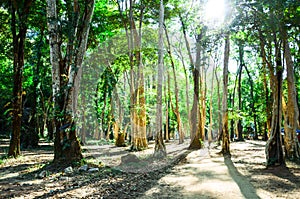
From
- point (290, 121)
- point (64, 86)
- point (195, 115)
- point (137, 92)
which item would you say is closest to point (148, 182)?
point (64, 86)

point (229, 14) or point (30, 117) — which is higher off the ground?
point (229, 14)

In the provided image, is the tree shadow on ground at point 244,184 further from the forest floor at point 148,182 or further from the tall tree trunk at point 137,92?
the tall tree trunk at point 137,92

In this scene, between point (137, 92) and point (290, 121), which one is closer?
point (290, 121)

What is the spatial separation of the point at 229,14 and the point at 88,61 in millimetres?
18923

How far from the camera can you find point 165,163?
38.9 ft

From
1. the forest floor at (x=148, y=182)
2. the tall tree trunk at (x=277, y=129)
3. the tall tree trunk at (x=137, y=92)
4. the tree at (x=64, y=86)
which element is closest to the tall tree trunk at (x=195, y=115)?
the tall tree trunk at (x=137, y=92)

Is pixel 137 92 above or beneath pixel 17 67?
beneath


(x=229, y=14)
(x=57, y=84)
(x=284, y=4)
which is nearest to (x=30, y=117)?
(x=57, y=84)

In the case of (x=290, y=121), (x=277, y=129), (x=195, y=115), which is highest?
(x=195, y=115)

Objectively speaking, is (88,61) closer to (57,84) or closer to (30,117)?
(30,117)

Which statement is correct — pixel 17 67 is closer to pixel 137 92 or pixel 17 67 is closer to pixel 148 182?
pixel 137 92

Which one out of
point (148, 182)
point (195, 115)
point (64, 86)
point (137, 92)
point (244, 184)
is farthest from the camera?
point (195, 115)

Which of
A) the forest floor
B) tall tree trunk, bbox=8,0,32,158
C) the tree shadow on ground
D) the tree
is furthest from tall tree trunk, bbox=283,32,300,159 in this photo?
tall tree trunk, bbox=8,0,32,158

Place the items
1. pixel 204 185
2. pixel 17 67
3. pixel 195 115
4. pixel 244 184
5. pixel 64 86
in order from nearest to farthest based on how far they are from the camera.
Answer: pixel 204 185 → pixel 244 184 → pixel 64 86 → pixel 17 67 → pixel 195 115
